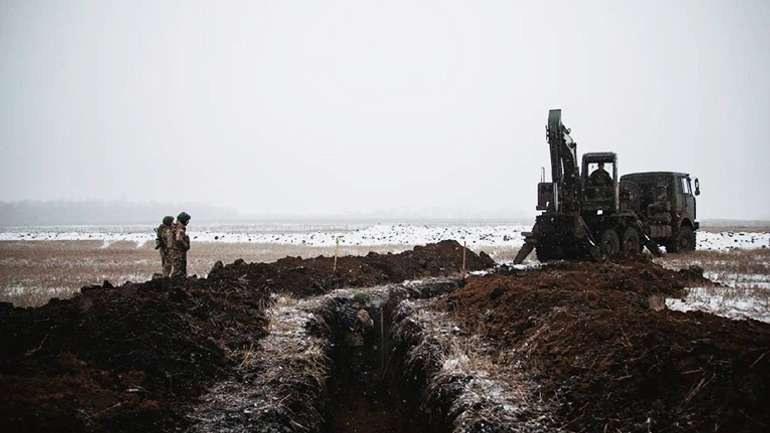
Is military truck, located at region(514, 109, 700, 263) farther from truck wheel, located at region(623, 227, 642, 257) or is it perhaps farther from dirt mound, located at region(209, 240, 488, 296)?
dirt mound, located at region(209, 240, 488, 296)

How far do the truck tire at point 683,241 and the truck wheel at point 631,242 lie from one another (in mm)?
4493

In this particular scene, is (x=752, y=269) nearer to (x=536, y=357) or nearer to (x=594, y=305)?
(x=594, y=305)

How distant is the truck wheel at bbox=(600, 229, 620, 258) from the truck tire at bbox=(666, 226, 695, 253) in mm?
6119

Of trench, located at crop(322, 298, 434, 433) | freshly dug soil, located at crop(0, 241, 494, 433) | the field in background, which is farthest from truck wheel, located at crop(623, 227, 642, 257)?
freshly dug soil, located at crop(0, 241, 494, 433)

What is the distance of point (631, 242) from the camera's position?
17.2 meters

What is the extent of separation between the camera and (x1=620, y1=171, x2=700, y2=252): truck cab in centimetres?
1992

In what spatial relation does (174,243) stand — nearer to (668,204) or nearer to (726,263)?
(726,263)

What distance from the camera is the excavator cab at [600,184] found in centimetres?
1648

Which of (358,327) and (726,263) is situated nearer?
(358,327)

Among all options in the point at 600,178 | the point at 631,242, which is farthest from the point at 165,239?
the point at 631,242

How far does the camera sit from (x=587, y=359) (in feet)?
16.5

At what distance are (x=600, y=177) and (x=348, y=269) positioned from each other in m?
9.58

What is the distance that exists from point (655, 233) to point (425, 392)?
16.4 metres

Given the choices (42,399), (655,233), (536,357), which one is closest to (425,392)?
(536,357)
